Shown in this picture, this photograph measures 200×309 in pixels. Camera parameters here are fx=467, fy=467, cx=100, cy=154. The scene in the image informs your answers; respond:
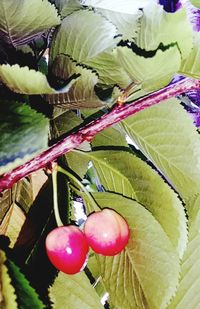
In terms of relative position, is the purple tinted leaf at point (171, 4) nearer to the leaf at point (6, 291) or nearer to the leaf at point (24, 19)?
the leaf at point (24, 19)

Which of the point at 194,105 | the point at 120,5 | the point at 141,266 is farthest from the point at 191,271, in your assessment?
the point at 194,105

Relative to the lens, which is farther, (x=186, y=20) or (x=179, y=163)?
(x=179, y=163)

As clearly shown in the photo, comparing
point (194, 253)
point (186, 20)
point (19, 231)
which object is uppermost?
point (186, 20)

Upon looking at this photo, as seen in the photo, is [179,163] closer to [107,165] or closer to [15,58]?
[107,165]

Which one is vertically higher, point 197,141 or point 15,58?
point 15,58

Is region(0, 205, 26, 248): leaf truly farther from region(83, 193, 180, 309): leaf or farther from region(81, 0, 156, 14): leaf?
region(81, 0, 156, 14): leaf

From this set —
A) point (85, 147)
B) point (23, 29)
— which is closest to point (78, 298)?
point (85, 147)
